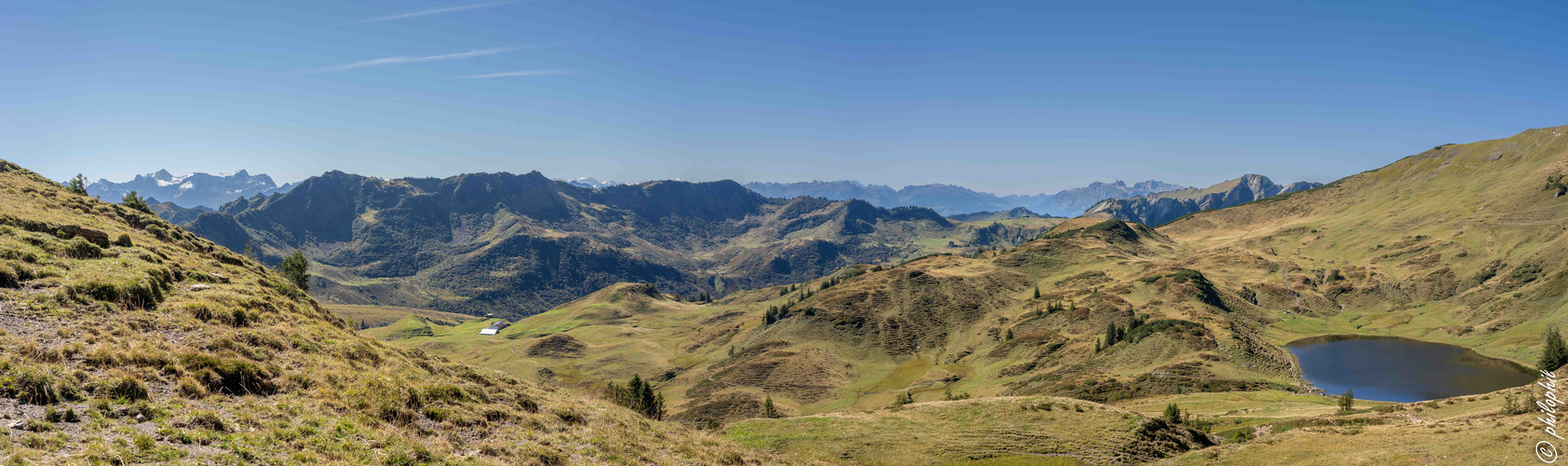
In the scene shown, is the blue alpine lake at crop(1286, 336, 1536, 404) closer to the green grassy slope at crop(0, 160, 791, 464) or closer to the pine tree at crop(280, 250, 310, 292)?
the green grassy slope at crop(0, 160, 791, 464)

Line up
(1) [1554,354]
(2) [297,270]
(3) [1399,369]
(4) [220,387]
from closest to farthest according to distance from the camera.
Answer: (4) [220,387] < (2) [297,270] < (1) [1554,354] < (3) [1399,369]

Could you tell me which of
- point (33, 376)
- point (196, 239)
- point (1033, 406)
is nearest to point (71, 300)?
point (33, 376)

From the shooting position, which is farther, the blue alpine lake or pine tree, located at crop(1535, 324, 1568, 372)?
the blue alpine lake

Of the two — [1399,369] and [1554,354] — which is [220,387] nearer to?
[1554,354]

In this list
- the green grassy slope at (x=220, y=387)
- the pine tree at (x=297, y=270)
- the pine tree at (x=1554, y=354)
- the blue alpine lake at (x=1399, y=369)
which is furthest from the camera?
the blue alpine lake at (x=1399, y=369)

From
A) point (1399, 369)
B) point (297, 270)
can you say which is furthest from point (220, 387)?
point (1399, 369)

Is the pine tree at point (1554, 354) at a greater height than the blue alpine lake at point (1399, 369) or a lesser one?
greater

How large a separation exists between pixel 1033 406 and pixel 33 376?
75978 millimetres

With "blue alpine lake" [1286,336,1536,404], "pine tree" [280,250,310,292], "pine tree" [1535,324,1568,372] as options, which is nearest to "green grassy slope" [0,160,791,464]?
"pine tree" [280,250,310,292]

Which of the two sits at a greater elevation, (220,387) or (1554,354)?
(220,387)

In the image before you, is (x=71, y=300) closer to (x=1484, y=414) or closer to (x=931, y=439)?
A: (x=931, y=439)

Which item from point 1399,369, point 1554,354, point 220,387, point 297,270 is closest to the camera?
point 220,387

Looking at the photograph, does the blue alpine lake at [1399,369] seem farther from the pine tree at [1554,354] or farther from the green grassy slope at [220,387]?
the green grassy slope at [220,387]

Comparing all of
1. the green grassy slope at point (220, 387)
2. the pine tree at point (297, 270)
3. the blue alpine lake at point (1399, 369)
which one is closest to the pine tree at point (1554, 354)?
the blue alpine lake at point (1399, 369)
